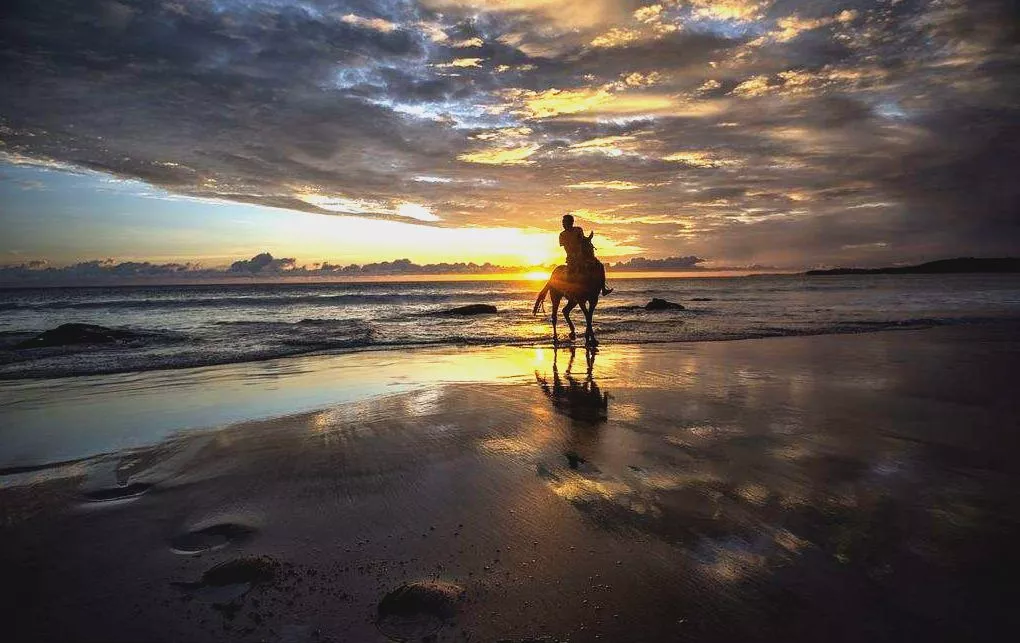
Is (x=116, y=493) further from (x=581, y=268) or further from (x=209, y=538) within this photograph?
(x=581, y=268)

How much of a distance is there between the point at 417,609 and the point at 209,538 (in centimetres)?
162

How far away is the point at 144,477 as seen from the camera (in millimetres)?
4289

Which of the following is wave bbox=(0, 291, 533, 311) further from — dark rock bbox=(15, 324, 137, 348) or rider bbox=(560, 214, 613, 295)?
rider bbox=(560, 214, 613, 295)

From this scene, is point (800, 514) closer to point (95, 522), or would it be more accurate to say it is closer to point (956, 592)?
point (956, 592)

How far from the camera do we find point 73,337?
1616 cm

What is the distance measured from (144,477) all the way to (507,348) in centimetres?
1022

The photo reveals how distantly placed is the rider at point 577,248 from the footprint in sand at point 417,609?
39.1ft

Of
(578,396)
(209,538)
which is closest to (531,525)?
(209,538)

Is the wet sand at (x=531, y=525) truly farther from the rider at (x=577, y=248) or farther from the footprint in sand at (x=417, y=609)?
the rider at (x=577, y=248)

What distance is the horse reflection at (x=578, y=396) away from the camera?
6.34 metres

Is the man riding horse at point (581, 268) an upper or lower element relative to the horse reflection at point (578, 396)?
upper

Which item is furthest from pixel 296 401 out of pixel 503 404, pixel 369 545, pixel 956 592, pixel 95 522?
pixel 956 592

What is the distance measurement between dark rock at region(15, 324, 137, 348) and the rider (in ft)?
47.6

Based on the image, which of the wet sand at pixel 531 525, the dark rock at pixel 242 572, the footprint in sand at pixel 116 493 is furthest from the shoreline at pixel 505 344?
the dark rock at pixel 242 572
